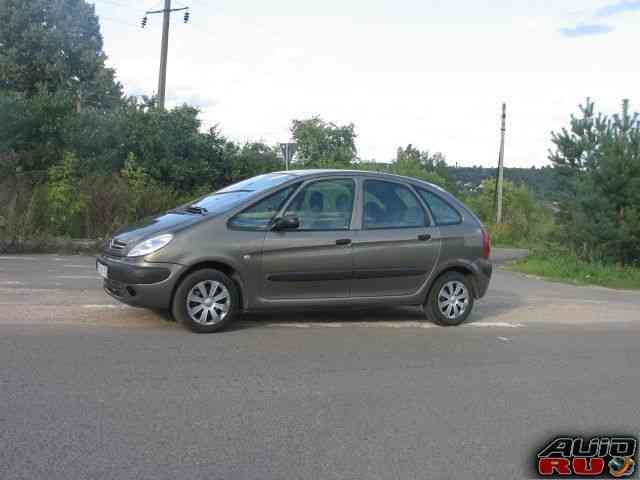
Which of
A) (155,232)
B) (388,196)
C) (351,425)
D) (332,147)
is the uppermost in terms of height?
(332,147)

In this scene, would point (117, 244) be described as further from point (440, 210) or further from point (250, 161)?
point (250, 161)

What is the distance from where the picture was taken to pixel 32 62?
1336 inches

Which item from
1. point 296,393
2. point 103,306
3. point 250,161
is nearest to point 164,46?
point 250,161

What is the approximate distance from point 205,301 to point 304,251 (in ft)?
3.82

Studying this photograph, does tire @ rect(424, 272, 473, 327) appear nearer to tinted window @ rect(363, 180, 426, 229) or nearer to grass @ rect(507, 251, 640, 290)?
tinted window @ rect(363, 180, 426, 229)

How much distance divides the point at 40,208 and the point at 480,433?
43.0 ft

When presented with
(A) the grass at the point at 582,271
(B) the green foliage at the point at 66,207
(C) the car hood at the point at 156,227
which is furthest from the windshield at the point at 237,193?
(A) the grass at the point at 582,271

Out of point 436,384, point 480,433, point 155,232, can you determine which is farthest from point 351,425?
point 155,232

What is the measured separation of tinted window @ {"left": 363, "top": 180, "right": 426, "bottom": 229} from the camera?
8.81 m

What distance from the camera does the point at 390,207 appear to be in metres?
8.96

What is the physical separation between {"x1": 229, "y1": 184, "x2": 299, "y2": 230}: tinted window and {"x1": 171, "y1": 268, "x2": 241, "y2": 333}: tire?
581 mm

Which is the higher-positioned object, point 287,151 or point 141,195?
point 287,151

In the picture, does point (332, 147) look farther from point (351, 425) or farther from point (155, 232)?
point (351, 425)

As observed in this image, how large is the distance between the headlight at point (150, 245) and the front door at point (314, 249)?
1015 mm
